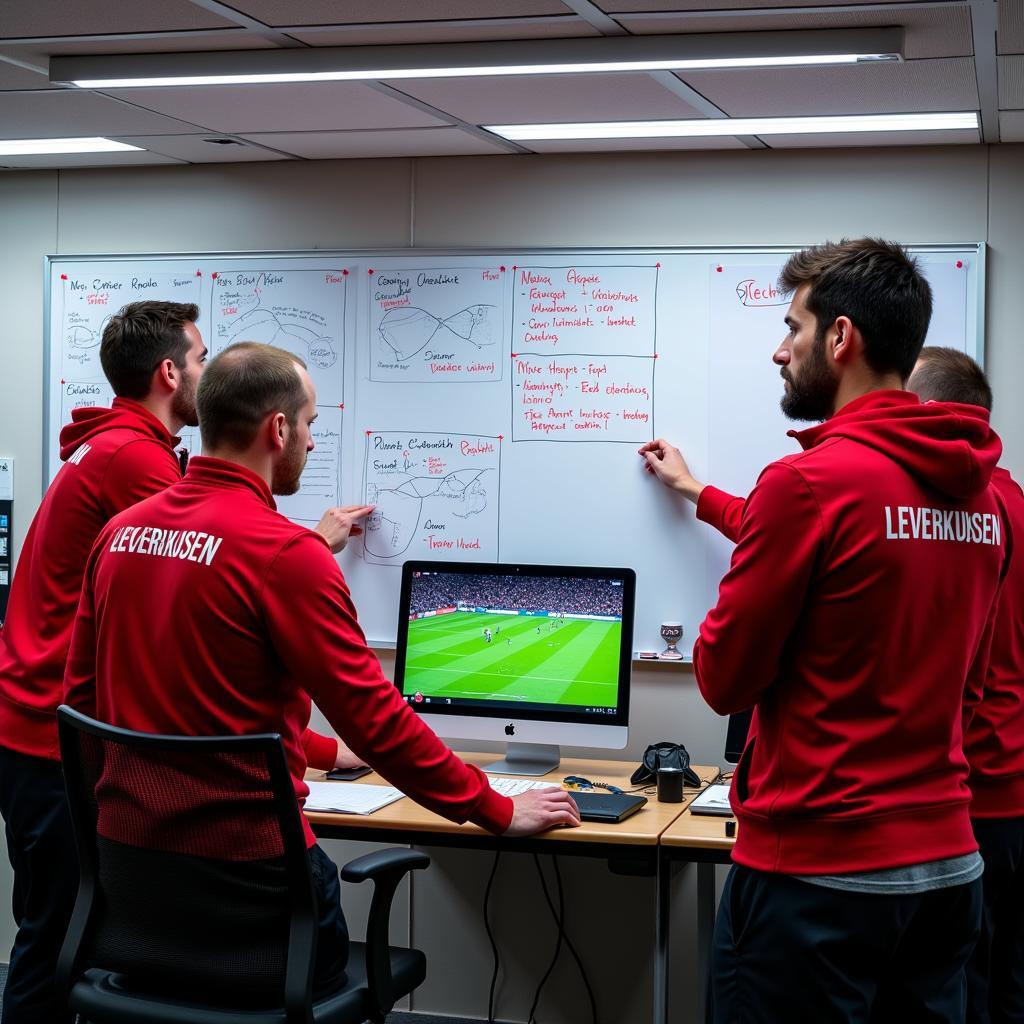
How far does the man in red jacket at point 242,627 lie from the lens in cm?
198

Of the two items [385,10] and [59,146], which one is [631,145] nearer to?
[385,10]

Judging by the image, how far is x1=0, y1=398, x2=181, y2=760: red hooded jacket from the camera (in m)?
2.76

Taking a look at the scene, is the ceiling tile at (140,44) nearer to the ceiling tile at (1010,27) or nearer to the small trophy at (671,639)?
the ceiling tile at (1010,27)

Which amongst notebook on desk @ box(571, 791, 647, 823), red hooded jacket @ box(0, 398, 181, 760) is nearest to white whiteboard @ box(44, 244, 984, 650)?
notebook on desk @ box(571, 791, 647, 823)

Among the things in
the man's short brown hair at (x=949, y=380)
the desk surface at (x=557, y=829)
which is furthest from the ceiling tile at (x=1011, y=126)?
the desk surface at (x=557, y=829)

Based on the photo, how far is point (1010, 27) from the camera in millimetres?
2436

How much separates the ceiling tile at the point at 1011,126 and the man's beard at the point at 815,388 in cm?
158

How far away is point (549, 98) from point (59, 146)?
5.38ft

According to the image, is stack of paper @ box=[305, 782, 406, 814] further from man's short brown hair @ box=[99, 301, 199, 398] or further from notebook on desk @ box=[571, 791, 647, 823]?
man's short brown hair @ box=[99, 301, 199, 398]

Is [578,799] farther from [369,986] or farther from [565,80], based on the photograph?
[565,80]

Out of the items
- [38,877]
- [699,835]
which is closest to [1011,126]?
[699,835]

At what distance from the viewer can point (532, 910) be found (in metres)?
3.83

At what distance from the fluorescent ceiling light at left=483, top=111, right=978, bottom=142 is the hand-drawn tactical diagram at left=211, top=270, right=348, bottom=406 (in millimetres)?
795

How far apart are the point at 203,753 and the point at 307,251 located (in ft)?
7.79
